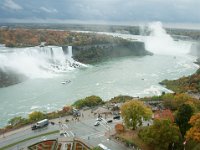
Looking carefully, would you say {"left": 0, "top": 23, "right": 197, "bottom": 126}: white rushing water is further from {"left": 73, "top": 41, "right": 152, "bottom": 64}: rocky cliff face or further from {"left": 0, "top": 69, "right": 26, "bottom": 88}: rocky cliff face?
{"left": 73, "top": 41, "right": 152, "bottom": 64}: rocky cliff face

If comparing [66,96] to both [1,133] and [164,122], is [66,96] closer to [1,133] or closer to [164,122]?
[1,133]

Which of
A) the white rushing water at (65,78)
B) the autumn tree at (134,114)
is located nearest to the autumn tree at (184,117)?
the autumn tree at (134,114)

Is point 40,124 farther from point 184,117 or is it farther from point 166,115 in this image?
point 184,117

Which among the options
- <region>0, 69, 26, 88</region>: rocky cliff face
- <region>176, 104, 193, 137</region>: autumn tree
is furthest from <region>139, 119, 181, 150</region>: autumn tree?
<region>0, 69, 26, 88</region>: rocky cliff face

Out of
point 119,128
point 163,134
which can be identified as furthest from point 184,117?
point 119,128

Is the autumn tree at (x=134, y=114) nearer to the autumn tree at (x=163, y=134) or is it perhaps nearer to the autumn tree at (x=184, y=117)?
the autumn tree at (x=184, y=117)

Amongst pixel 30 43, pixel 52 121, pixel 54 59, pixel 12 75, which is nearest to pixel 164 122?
pixel 52 121
